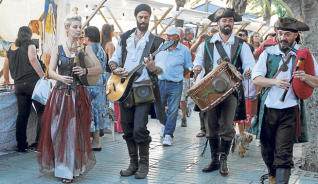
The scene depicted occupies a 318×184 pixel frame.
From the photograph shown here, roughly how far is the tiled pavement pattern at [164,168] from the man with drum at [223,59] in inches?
14.7

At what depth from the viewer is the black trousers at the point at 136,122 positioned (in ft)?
18.3

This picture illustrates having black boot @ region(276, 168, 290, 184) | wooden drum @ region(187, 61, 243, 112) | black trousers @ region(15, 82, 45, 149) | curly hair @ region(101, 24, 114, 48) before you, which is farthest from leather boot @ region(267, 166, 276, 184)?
curly hair @ region(101, 24, 114, 48)

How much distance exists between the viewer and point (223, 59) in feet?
18.9

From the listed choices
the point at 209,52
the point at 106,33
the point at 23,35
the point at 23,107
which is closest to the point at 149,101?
the point at 209,52

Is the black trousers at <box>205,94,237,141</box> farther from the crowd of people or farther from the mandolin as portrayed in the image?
the mandolin

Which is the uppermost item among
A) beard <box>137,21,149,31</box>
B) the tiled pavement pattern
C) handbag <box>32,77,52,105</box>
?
beard <box>137,21,149,31</box>

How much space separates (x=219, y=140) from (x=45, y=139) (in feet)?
7.40

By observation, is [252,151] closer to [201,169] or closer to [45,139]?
[201,169]

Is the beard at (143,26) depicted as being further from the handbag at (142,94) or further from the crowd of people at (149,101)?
the handbag at (142,94)

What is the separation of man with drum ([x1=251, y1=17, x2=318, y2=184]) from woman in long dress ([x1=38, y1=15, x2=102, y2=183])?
212 cm

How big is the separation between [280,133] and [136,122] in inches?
69.3

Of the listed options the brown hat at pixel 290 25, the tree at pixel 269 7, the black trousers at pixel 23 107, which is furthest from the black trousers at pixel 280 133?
the black trousers at pixel 23 107

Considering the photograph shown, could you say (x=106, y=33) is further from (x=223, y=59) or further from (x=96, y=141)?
(x=223, y=59)

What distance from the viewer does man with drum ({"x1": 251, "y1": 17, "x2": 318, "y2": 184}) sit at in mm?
4480
